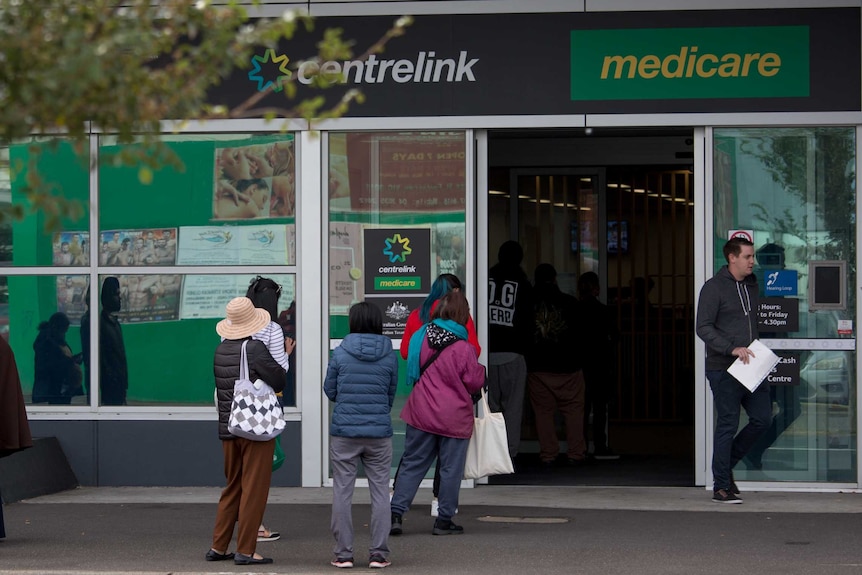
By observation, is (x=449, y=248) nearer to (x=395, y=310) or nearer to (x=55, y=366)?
(x=395, y=310)

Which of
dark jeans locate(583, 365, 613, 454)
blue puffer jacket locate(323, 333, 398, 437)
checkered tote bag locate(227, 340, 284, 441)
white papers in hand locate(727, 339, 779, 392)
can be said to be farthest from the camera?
dark jeans locate(583, 365, 613, 454)

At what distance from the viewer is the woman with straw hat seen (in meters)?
7.11

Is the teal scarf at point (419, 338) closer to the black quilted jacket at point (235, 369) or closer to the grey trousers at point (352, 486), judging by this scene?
the grey trousers at point (352, 486)

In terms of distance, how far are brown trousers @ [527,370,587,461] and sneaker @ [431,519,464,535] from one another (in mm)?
3854

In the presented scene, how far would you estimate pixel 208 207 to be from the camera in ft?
34.3

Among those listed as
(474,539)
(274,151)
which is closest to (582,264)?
(274,151)

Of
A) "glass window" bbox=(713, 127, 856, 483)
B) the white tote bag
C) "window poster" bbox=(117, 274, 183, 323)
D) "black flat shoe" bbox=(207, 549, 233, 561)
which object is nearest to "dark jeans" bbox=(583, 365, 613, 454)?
"glass window" bbox=(713, 127, 856, 483)

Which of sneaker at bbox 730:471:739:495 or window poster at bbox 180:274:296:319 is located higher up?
window poster at bbox 180:274:296:319

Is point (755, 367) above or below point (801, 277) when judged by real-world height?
below

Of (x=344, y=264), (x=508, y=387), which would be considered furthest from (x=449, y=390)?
(x=508, y=387)

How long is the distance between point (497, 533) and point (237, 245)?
356 cm

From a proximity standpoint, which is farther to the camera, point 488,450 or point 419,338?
point 488,450

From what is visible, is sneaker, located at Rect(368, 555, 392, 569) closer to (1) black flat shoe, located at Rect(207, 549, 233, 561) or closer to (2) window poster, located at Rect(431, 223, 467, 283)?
(1) black flat shoe, located at Rect(207, 549, 233, 561)

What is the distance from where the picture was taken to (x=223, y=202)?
34.3 ft
